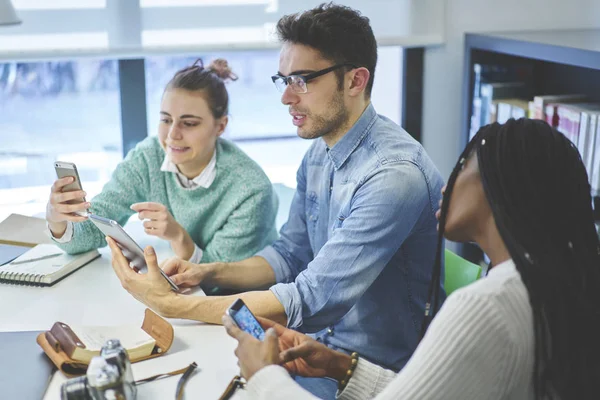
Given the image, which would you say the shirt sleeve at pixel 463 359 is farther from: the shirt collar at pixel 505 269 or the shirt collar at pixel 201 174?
the shirt collar at pixel 201 174

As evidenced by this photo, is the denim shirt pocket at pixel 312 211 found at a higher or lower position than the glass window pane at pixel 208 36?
lower

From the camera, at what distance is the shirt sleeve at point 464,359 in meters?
1.06

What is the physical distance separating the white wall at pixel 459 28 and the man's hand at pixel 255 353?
1.99 meters

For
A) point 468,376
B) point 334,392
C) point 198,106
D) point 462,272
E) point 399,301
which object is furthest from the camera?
point 198,106

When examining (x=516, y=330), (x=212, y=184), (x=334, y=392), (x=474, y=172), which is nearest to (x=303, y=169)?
(x=212, y=184)

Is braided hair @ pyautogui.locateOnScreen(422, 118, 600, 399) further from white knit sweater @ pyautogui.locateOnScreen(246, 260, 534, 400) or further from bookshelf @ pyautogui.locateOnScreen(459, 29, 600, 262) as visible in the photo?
bookshelf @ pyautogui.locateOnScreen(459, 29, 600, 262)

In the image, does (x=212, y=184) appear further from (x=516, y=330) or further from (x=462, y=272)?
(x=516, y=330)

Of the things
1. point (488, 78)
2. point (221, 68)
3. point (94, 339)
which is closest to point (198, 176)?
point (221, 68)

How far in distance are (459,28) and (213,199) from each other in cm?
141

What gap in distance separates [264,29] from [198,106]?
0.75 m

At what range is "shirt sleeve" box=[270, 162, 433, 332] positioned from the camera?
5.41ft

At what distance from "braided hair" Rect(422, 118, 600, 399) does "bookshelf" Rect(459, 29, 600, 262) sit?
1.47 m

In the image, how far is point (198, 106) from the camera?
2234 millimetres

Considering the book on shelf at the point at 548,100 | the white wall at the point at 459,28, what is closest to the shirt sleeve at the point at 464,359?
the book on shelf at the point at 548,100
